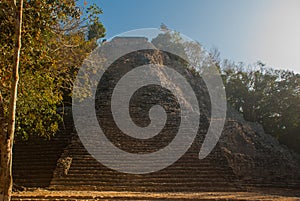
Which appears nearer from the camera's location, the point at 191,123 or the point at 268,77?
the point at 191,123

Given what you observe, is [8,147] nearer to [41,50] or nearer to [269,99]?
[41,50]

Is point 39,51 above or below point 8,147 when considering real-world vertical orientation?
above

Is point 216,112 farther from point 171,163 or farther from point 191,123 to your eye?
point 171,163

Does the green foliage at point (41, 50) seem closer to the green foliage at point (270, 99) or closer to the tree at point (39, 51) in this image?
the tree at point (39, 51)

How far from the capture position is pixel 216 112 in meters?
21.2

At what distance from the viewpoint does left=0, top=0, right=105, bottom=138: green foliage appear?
648cm

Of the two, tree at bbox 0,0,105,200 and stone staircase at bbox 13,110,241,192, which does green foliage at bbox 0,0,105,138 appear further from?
stone staircase at bbox 13,110,241,192

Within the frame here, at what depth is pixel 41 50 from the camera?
659 cm

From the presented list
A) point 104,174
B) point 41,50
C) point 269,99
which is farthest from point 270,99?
point 41,50

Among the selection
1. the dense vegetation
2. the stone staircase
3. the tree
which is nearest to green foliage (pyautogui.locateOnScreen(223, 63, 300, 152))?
the dense vegetation

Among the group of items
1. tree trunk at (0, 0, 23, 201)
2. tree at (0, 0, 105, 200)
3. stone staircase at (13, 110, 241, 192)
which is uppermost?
tree at (0, 0, 105, 200)

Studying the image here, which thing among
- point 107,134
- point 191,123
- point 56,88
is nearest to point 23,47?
point 56,88

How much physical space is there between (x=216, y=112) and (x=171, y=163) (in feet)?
31.2

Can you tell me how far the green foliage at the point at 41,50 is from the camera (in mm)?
6477
